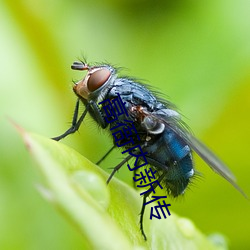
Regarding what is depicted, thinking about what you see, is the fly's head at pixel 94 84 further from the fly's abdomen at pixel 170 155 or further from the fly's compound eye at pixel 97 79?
the fly's abdomen at pixel 170 155

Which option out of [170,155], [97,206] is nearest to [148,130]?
[170,155]

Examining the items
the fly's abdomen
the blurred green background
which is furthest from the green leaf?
the blurred green background

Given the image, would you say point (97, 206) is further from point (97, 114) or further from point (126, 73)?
point (126, 73)

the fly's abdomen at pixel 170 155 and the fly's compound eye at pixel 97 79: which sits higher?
the fly's compound eye at pixel 97 79

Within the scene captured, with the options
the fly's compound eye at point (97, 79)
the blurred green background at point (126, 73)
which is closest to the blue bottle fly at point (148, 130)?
the fly's compound eye at point (97, 79)

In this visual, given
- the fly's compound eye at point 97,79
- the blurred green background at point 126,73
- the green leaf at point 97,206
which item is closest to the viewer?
the green leaf at point 97,206

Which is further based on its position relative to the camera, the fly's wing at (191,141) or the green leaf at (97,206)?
the fly's wing at (191,141)

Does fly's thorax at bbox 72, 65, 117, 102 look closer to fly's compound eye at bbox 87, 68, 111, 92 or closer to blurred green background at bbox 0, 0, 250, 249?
fly's compound eye at bbox 87, 68, 111, 92

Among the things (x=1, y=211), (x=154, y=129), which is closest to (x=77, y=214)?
(x=154, y=129)
